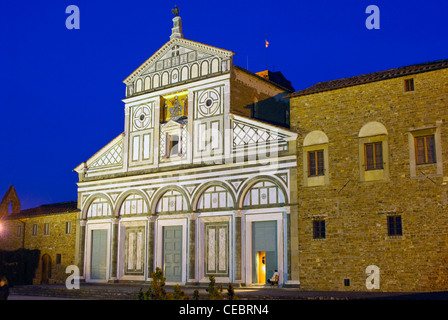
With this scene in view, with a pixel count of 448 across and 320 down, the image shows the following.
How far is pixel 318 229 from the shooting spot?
71.5ft

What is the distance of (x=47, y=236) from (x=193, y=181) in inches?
476

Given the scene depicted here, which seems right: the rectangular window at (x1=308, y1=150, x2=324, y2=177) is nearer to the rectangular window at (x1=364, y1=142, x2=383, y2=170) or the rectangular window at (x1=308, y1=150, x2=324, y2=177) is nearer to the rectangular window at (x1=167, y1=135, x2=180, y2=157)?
the rectangular window at (x1=364, y1=142, x2=383, y2=170)

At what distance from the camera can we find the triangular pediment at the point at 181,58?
2717 cm

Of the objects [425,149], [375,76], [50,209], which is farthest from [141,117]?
[425,149]

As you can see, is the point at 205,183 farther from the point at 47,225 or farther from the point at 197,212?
→ the point at 47,225

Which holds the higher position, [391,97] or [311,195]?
[391,97]

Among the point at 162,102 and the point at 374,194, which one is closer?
the point at 374,194

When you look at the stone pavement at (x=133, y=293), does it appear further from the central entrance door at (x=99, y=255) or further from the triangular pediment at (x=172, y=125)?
the triangular pediment at (x=172, y=125)

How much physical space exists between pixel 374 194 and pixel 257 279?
6.97m

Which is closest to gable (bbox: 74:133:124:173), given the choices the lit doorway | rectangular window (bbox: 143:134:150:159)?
rectangular window (bbox: 143:134:150:159)

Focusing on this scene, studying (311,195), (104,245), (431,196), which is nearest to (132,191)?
(104,245)

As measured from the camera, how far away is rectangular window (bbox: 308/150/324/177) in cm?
2219

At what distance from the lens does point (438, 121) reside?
19391 mm
